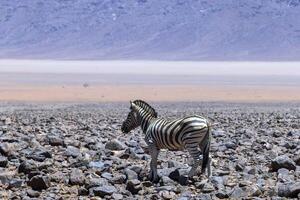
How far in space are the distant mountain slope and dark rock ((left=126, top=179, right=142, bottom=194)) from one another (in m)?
103

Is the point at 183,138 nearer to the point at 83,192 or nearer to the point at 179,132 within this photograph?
the point at 179,132

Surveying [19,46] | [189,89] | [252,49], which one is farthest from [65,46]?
[189,89]

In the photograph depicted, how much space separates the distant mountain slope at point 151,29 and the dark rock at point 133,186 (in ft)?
339

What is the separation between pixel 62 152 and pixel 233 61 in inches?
3865

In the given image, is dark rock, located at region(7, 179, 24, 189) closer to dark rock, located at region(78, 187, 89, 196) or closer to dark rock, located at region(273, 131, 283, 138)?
dark rock, located at region(78, 187, 89, 196)

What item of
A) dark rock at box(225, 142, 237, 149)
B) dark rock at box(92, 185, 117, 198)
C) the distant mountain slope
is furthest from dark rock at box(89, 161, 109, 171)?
the distant mountain slope

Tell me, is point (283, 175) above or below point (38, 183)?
above

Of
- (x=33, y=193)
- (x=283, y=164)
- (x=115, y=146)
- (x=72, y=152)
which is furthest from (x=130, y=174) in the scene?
(x=115, y=146)

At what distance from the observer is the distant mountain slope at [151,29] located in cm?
11744

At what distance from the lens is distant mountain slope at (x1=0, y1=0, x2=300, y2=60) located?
117438 millimetres

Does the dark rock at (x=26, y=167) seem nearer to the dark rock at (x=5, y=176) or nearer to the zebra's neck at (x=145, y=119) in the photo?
the dark rock at (x=5, y=176)

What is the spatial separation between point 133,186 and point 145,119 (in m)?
1.80

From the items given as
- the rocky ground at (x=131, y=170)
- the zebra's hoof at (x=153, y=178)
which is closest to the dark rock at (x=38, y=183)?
the rocky ground at (x=131, y=170)

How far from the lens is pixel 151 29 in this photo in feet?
414
